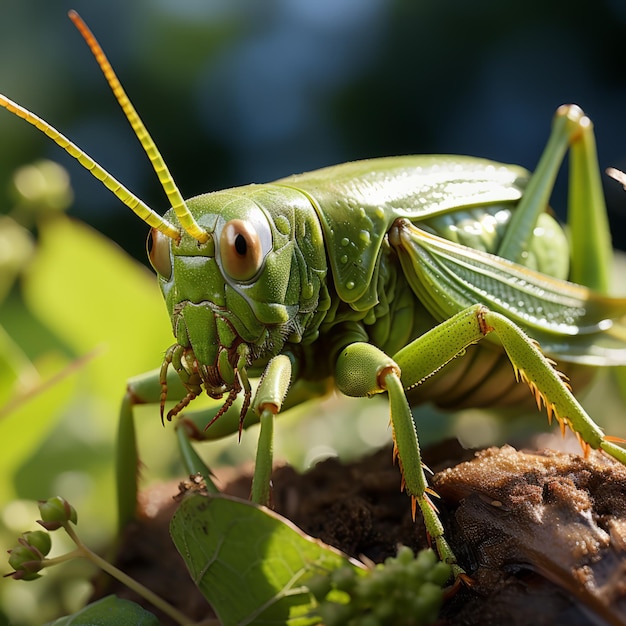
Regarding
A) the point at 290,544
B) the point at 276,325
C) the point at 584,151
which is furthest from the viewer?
the point at 584,151

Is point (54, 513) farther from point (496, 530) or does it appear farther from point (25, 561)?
point (496, 530)

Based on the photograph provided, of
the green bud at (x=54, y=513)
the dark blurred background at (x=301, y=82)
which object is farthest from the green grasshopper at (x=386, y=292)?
the dark blurred background at (x=301, y=82)

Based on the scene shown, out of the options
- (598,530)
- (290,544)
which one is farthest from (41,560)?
(598,530)

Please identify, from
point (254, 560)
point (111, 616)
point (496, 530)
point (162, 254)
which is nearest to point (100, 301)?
point (162, 254)

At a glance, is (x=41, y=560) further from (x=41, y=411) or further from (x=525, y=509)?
(x=525, y=509)

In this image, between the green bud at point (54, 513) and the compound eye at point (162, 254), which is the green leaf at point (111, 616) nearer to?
the green bud at point (54, 513)
